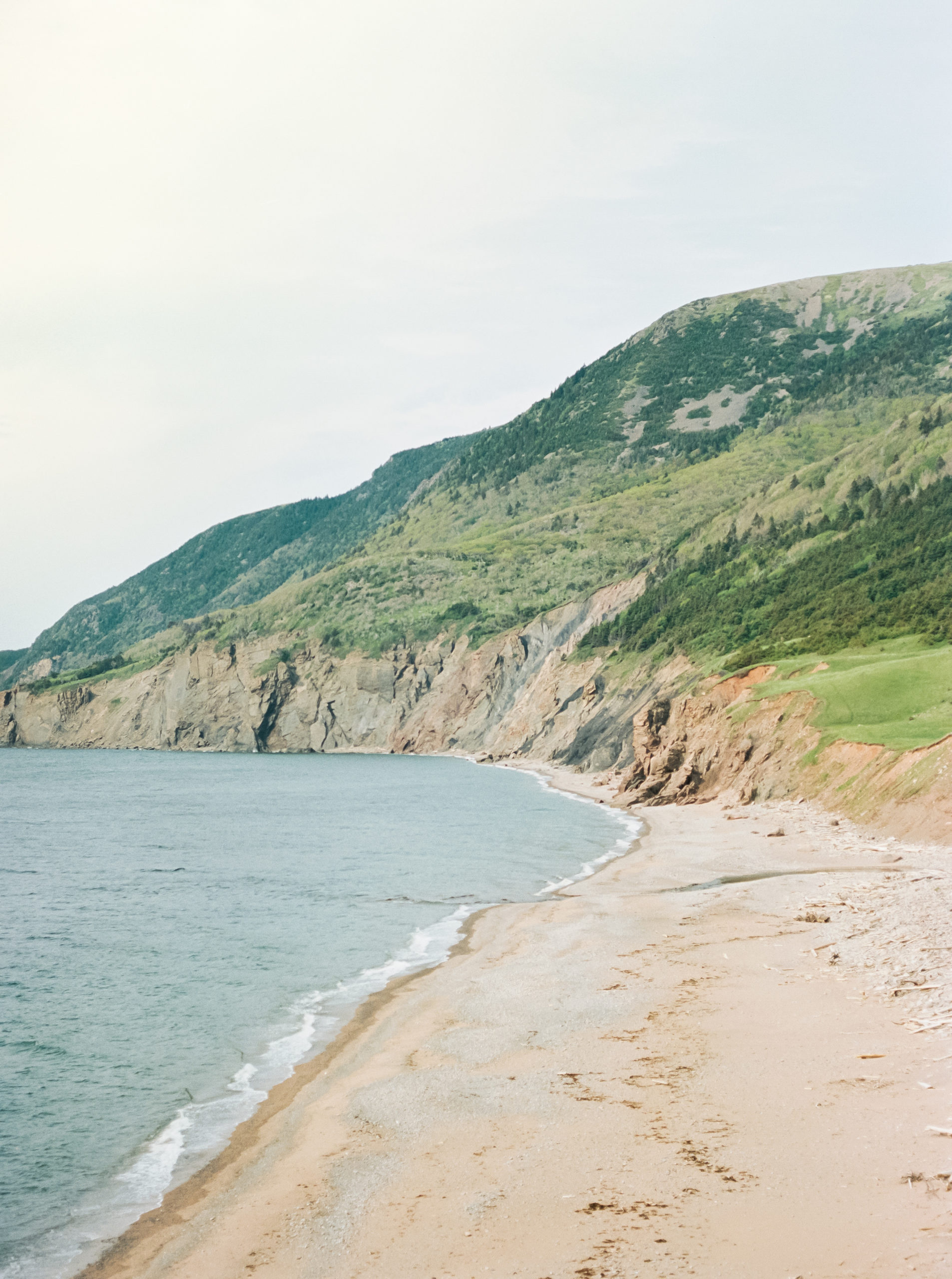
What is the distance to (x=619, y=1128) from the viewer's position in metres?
10.7

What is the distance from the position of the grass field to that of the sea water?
35.6 ft

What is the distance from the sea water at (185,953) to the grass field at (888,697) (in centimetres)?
1086

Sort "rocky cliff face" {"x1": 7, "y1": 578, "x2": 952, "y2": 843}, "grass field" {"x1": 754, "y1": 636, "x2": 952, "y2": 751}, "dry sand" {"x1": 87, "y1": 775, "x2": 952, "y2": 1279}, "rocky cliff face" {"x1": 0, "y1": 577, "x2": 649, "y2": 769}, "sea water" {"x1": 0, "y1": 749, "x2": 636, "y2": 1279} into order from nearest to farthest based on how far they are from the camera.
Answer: "dry sand" {"x1": 87, "y1": 775, "x2": 952, "y2": 1279} < "sea water" {"x1": 0, "y1": 749, "x2": 636, "y2": 1279} < "grass field" {"x1": 754, "y1": 636, "x2": 952, "y2": 751} < "rocky cliff face" {"x1": 7, "y1": 578, "x2": 952, "y2": 843} < "rocky cliff face" {"x1": 0, "y1": 577, "x2": 649, "y2": 769}

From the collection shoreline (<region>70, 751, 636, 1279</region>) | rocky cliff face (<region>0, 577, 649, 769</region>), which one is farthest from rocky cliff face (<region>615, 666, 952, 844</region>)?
rocky cliff face (<region>0, 577, 649, 769</region>)

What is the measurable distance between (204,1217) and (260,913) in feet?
59.4

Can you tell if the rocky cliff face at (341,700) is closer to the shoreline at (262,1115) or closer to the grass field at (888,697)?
the grass field at (888,697)

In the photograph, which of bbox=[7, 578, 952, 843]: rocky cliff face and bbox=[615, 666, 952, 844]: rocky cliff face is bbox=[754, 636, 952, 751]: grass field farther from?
bbox=[7, 578, 952, 843]: rocky cliff face

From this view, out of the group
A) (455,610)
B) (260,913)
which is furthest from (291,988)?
(455,610)

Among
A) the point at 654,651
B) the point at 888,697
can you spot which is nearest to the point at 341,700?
the point at 654,651

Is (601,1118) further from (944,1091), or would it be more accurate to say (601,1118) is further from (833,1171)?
(944,1091)

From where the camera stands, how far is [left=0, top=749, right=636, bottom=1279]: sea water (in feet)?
39.2

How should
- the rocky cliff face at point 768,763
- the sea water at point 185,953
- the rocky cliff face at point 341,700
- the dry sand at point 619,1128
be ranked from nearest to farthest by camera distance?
the dry sand at point 619,1128, the sea water at point 185,953, the rocky cliff face at point 768,763, the rocky cliff face at point 341,700

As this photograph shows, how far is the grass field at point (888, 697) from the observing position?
37.2 metres

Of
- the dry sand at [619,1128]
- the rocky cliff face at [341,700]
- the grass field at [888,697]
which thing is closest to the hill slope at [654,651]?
the grass field at [888,697]
